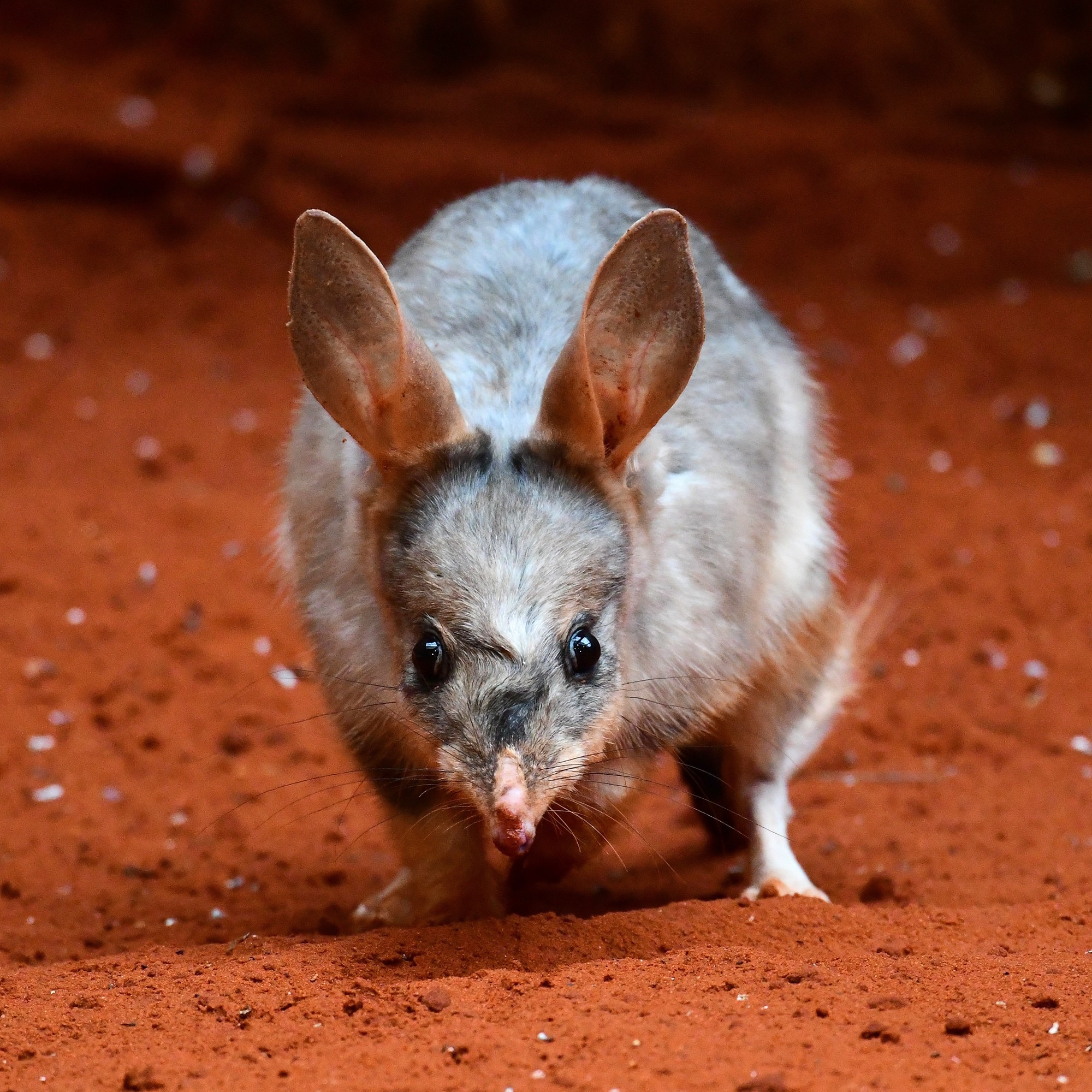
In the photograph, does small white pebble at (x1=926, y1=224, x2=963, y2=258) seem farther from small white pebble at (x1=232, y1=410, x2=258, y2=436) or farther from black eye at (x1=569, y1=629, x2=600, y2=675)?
black eye at (x1=569, y1=629, x2=600, y2=675)

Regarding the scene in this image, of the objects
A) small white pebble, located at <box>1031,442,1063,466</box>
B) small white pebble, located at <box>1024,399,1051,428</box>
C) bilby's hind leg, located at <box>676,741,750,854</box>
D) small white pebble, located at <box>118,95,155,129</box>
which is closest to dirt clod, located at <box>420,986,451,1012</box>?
bilby's hind leg, located at <box>676,741,750,854</box>

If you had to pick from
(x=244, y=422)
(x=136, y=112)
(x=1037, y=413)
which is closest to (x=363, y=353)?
(x=244, y=422)

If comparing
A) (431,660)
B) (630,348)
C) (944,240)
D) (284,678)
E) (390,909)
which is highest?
(630,348)

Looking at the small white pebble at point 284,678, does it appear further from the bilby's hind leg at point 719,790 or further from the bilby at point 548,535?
the bilby's hind leg at point 719,790

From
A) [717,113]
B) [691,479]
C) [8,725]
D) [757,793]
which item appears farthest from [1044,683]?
[717,113]

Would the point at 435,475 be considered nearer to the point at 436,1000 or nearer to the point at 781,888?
the point at 436,1000

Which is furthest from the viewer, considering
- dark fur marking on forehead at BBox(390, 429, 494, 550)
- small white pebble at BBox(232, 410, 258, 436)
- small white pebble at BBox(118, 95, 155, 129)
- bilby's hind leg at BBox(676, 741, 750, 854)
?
small white pebble at BBox(118, 95, 155, 129)
